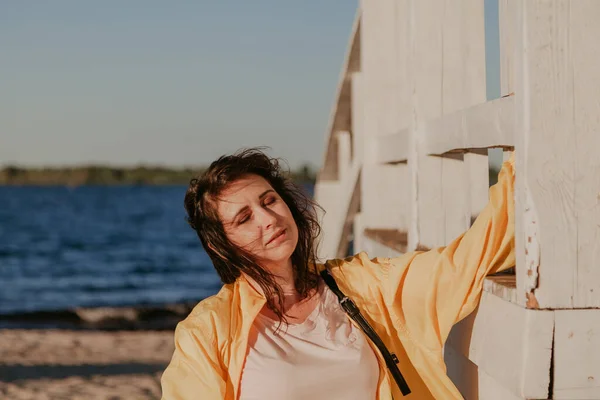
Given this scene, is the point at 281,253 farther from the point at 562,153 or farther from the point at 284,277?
the point at 562,153

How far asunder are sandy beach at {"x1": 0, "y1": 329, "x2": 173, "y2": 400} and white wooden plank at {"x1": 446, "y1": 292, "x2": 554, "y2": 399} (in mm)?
4884

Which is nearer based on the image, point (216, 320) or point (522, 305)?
point (522, 305)

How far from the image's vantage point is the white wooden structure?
67.0 inches

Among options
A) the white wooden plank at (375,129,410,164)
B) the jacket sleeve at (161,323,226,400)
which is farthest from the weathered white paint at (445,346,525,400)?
the white wooden plank at (375,129,410,164)

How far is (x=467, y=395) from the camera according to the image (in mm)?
2371

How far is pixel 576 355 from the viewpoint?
1.74 m

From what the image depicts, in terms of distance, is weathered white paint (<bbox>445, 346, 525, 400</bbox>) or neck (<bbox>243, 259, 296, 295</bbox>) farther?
neck (<bbox>243, 259, 296, 295</bbox>)

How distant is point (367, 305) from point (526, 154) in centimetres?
89

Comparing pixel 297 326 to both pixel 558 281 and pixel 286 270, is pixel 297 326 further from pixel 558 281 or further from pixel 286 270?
pixel 558 281

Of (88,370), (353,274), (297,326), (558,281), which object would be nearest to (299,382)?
Answer: (297,326)

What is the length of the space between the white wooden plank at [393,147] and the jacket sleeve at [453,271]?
1.00 m

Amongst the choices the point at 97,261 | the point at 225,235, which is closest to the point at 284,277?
the point at 225,235

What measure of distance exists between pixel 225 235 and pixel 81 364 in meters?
6.26

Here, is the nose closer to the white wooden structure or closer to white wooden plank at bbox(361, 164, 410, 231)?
the white wooden structure
